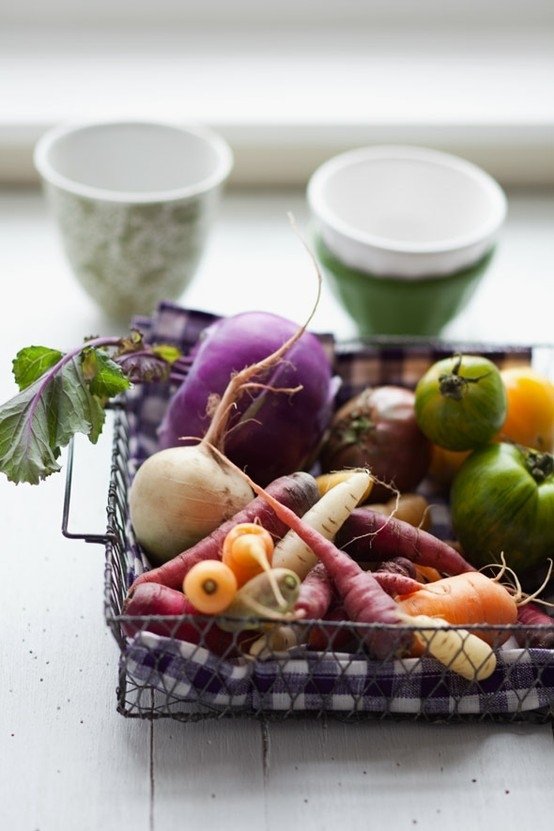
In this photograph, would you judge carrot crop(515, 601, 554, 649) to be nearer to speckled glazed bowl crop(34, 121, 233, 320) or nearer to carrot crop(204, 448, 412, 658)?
carrot crop(204, 448, 412, 658)

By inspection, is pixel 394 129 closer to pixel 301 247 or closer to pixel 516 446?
pixel 301 247

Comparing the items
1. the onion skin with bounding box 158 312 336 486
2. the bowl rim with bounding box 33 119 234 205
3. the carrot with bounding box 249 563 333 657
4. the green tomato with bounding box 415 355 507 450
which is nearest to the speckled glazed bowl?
the bowl rim with bounding box 33 119 234 205

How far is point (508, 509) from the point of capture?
76 centimetres

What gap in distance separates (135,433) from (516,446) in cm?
33

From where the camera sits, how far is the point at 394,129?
132 centimetres

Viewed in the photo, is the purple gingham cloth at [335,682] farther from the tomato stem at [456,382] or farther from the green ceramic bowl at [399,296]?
the green ceramic bowl at [399,296]

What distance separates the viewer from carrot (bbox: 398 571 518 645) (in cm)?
70

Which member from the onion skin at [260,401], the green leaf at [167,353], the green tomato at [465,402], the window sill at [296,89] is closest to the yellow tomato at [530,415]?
the green tomato at [465,402]

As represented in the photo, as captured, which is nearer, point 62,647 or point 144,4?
point 62,647

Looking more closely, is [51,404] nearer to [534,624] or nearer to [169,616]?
[169,616]

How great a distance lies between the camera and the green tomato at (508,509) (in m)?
Answer: 0.76

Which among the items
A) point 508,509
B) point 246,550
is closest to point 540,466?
point 508,509

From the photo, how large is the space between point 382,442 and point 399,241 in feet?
1.27

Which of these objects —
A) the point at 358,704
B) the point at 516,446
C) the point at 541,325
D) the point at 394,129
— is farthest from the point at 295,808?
the point at 394,129
